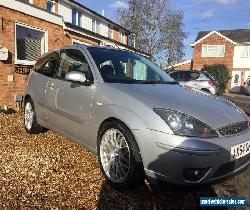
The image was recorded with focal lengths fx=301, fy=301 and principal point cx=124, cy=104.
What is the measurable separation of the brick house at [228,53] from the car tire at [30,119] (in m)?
32.6

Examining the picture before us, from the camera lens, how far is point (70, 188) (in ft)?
12.0

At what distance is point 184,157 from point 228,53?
35.5m

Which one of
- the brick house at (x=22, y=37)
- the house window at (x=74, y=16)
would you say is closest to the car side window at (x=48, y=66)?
the brick house at (x=22, y=37)

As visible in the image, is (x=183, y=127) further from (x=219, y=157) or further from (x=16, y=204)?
(x=16, y=204)

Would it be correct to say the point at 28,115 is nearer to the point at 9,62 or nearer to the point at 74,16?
the point at 9,62

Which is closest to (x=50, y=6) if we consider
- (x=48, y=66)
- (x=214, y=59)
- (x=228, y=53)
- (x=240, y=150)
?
(x=48, y=66)

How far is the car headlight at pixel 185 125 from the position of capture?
10.3 ft

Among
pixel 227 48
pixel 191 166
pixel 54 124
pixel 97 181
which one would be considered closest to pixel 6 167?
pixel 54 124

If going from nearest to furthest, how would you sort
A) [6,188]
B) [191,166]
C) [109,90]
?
[191,166] < [6,188] < [109,90]

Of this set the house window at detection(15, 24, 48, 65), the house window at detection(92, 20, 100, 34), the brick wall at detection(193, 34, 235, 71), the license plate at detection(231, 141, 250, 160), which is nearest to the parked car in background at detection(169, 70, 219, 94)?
the house window at detection(15, 24, 48, 65)

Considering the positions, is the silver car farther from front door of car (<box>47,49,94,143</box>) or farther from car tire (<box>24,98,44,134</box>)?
car tire (<box>24,98,44,134</box>)

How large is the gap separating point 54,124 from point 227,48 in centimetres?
3458

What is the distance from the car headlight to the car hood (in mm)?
65

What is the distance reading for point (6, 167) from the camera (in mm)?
4199
